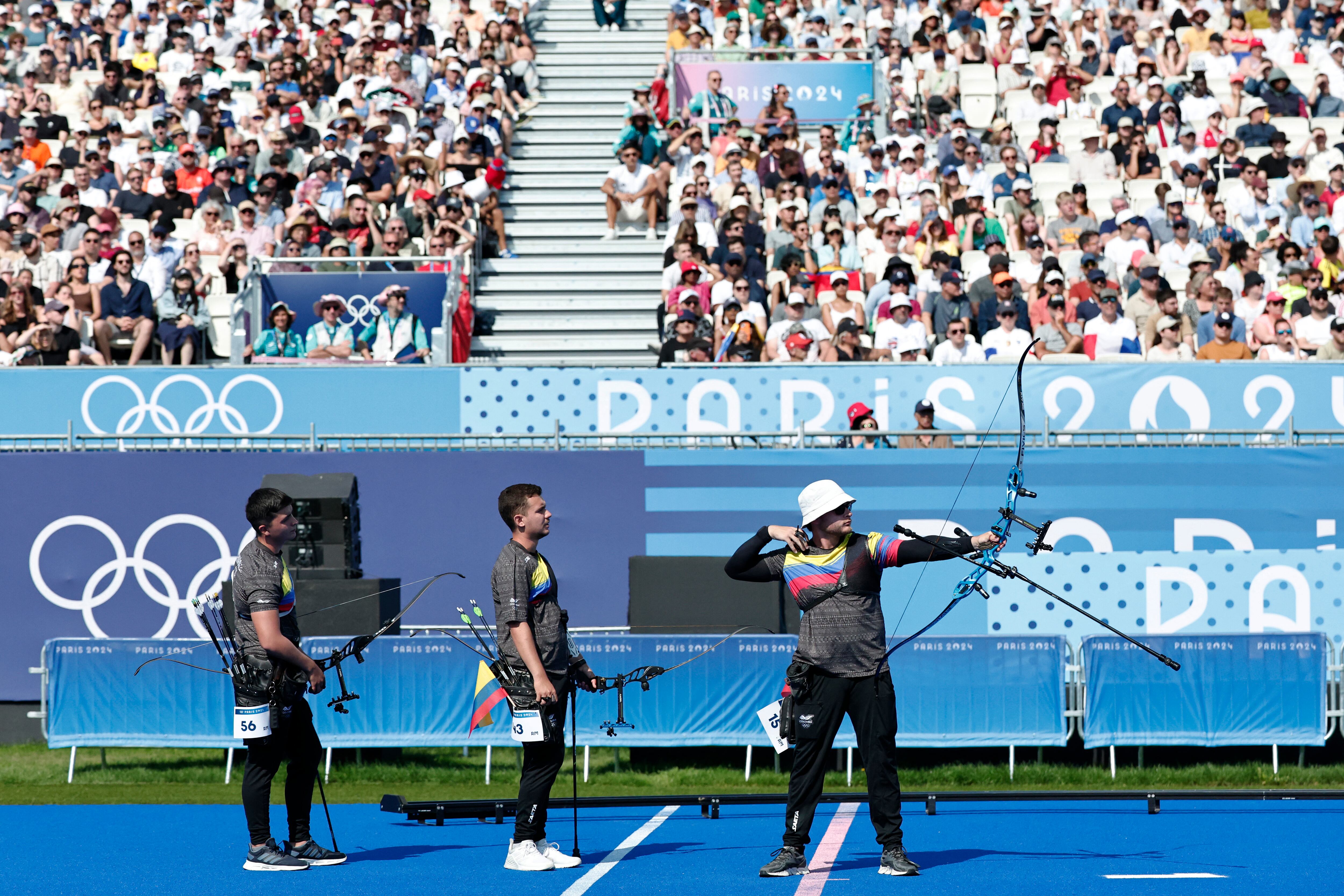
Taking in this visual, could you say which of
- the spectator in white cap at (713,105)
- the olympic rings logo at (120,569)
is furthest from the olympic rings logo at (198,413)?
the spectator in white cap at (713,105)

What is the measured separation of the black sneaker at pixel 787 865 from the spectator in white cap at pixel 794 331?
8.45 meters

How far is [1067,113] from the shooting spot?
22688 mm

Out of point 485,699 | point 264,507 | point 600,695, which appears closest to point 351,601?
point 485,699

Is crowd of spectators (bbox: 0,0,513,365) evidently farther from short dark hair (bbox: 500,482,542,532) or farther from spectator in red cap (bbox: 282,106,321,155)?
short dark hair (bbox: 500,482,542,532)

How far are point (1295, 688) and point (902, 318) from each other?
19.6 ft

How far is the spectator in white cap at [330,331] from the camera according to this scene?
16.7m

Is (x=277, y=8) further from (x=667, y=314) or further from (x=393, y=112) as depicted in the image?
(x=667, y=314)

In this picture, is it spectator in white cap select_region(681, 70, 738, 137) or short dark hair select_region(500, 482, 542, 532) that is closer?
short dark hair select_region(500, 482, 542, 532)

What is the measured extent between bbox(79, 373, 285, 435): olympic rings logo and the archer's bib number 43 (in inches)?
318

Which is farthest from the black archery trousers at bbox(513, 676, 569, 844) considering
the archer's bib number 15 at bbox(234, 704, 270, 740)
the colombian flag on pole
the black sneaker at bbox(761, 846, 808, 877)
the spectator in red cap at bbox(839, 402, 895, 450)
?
the spectator in red cap at bbox(839, 402, 895, 450)

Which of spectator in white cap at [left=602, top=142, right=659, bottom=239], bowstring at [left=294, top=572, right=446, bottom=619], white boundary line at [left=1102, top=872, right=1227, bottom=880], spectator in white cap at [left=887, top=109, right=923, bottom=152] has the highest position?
spectator in white cap at [left=887, top=109, right=923, bottom=152]

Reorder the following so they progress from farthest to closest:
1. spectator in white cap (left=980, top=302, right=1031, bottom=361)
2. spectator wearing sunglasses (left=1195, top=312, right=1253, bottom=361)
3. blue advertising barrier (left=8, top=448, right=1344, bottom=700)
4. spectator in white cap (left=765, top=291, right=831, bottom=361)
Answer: spectator in white cap (left=980, top=302, right=1031, bottom=361)
spectator in white cap (left=765, top=291, right=831, bottom=361)
spectator wearing sunglasses (left=1195, top=312, right=1253, bottom=361)
blue advertising barrier (left=8, top=448, right=1344, bottom=700)

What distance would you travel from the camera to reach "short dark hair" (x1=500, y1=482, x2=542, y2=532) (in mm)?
8062

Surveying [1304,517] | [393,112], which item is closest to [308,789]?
[1304,517]
